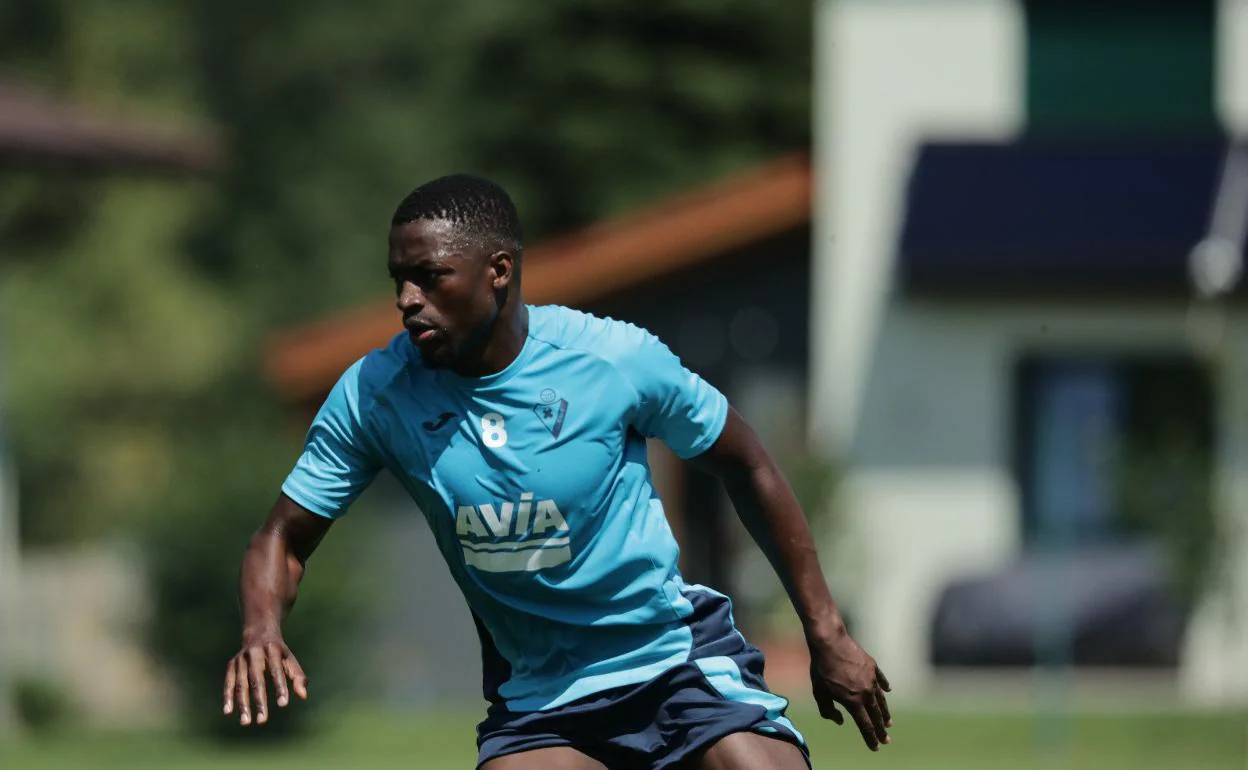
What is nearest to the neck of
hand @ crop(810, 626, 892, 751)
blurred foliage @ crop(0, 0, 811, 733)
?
hand @ crop(810, 626, 892, 751)

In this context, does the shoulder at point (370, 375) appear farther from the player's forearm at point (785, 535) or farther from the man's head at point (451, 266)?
the player's forearm at point (785, 535)

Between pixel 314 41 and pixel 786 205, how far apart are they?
18.6 meters

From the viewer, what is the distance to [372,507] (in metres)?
23.2

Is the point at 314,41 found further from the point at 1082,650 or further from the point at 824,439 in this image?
the point at 1082,650

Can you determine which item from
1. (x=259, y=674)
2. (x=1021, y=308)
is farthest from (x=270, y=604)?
(x=1021, y=308)

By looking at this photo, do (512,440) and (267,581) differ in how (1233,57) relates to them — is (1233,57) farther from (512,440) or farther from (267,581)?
(267,581)

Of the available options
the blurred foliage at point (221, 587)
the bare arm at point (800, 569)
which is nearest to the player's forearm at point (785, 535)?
the bare arm at point (800, 569)

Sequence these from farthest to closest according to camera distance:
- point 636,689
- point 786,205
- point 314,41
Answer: point 314,41 < point 786,205 < point 636,689

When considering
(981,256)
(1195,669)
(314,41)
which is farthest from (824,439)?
(314,41)

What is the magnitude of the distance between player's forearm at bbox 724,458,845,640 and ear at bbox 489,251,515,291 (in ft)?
2.36

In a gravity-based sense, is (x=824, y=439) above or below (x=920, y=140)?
below

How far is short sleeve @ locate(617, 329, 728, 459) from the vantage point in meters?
5.65

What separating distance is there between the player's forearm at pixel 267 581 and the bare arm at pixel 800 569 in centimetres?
96

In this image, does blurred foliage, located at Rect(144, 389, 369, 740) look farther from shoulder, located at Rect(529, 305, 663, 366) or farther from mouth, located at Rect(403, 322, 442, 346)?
mouth, located at Rect(403, 322, 442, 346)
